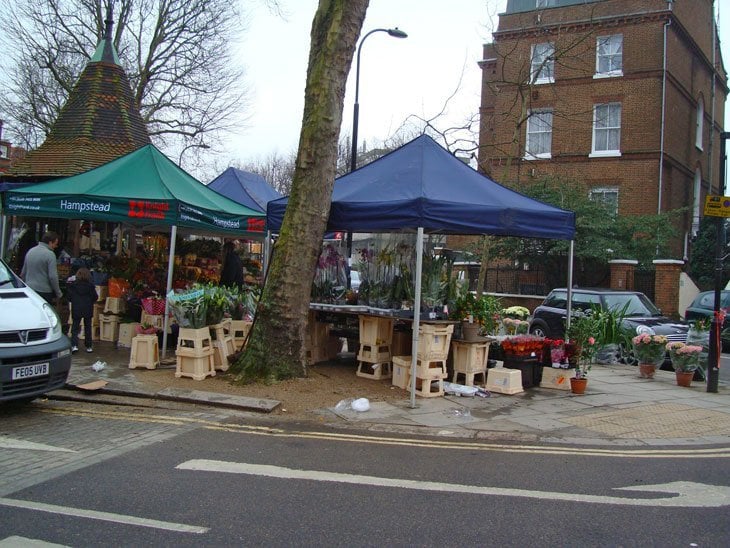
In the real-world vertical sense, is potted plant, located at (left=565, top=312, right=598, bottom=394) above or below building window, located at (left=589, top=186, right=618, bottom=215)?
below

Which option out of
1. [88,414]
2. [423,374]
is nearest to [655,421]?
[423,374]

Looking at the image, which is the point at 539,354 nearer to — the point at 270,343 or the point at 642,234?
the point at 270,343

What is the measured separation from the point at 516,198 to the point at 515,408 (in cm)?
317

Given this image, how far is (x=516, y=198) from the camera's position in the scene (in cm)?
929

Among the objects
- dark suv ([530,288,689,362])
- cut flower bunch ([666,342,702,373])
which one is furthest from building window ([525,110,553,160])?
cut flower bunch ([666,342,702,373])

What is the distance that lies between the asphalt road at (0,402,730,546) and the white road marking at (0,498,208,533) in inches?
0.5

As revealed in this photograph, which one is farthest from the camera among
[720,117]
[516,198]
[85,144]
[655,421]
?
[720,117]

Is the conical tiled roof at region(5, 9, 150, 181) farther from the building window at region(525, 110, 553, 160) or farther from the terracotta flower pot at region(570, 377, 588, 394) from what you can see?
the building window at region(525, 110, 553, 160)

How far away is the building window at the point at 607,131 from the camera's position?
26.0 meters

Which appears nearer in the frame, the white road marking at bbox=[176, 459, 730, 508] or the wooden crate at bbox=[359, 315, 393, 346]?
the white road marking at bbox=[176, 459, 730, 508]

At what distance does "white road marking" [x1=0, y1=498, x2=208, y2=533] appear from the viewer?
4.02 m

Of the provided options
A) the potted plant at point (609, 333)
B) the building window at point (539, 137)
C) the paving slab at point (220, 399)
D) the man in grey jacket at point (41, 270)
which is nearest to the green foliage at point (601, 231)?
the building window at point (539, 137)

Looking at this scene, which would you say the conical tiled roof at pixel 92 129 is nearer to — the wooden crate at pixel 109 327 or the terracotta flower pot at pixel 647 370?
the wooden crate at pixel 109 327

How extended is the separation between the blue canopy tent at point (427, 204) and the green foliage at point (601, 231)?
13.8 meters
